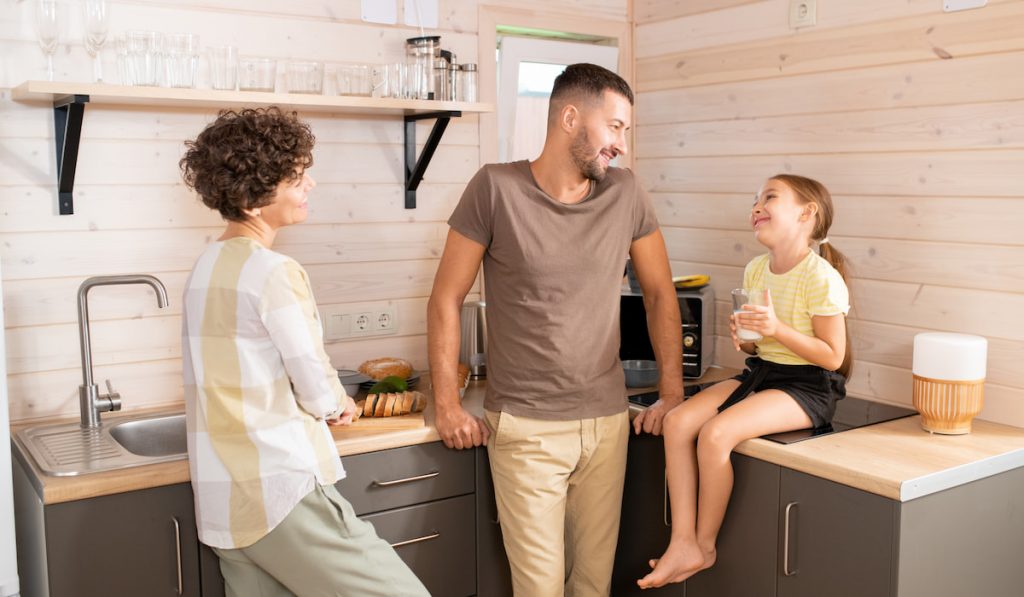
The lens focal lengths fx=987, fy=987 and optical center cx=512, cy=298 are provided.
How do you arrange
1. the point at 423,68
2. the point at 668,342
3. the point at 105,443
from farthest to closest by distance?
the point at 423,68 → the point at 668,342 → the point at 105,443

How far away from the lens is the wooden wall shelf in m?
2.15

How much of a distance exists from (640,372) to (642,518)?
1.42 ft

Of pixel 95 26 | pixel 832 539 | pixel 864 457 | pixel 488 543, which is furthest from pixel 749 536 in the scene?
pixel 95 26

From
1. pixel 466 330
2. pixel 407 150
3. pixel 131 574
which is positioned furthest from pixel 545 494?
pixel 407 150

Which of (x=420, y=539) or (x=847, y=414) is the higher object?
(x=847, y=414)

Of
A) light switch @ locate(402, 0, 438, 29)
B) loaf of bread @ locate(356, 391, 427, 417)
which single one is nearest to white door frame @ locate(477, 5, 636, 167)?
light switch @ locate(402, 0, 438, 29)

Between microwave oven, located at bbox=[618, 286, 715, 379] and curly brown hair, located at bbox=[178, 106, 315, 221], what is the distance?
1.18 m

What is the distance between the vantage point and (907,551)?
194cm

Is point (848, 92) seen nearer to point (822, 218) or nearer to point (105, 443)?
point (822, 218)

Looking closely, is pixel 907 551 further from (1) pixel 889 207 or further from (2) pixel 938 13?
(2) pixel 938 13

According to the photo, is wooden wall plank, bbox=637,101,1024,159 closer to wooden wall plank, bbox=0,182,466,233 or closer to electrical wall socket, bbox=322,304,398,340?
wooden wall plank, bbox=0,182,466,233

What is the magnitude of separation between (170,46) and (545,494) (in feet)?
4.43

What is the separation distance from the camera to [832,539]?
2033 millimetres

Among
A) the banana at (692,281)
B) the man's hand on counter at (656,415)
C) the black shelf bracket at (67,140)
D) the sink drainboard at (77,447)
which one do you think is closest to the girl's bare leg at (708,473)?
the man's hand on counter at (656,415)
